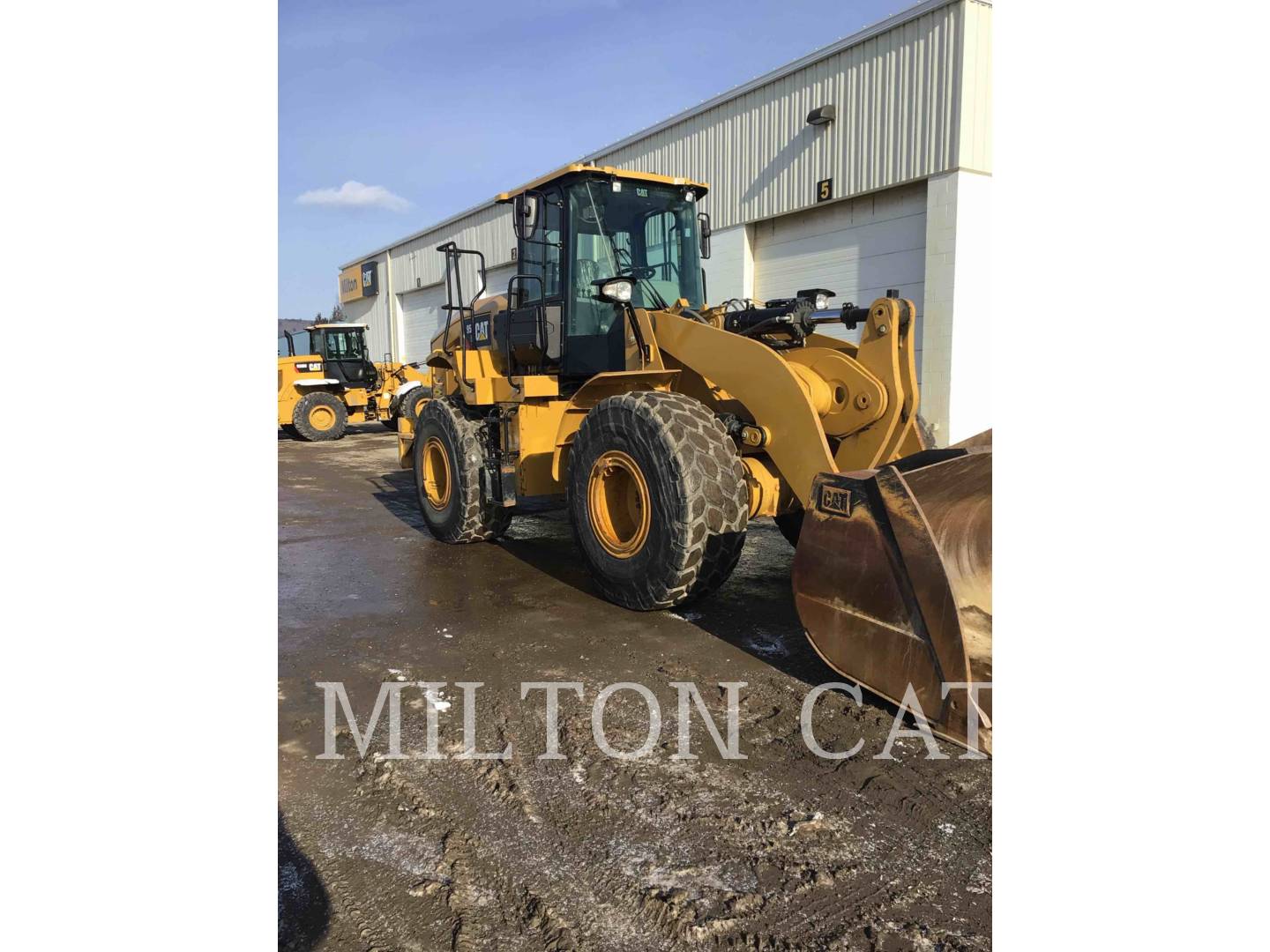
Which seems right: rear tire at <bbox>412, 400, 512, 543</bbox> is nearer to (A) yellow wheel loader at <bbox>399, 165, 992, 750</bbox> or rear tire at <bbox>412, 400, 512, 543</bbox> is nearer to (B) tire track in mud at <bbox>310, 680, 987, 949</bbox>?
(A) yellow wheel loader at <bbox>399, 165, 992, 750</bbox>

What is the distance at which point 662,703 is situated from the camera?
371 centimetres

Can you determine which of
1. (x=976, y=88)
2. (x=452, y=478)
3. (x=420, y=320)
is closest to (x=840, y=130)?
(x=976, y=88)

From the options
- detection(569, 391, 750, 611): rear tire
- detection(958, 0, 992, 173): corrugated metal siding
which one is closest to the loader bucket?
detection(569, 391, 750, 611): rear tire

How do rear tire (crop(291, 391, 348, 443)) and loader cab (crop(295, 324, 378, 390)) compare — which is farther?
loader cab (crop(295, 324, 378, 390))

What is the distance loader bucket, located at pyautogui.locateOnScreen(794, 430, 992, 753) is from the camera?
318cm

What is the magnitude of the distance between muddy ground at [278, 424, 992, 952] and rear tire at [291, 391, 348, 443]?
545 inches

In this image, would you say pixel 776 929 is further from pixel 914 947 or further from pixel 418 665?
pixel 418 665

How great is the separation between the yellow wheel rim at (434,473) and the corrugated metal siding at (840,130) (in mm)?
7356

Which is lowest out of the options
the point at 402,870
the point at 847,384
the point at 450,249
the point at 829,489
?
the point at 402,870

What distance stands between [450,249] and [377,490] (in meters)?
4.81

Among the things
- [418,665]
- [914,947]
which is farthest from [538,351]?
[914,947]

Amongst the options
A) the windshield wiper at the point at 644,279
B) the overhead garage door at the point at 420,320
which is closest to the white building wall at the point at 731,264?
the windshield wiper at the point at 644,279

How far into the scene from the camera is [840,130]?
40.0 ft

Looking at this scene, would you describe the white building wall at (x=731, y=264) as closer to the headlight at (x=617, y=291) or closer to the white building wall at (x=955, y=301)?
the white building wall at (x=955, y=301)
